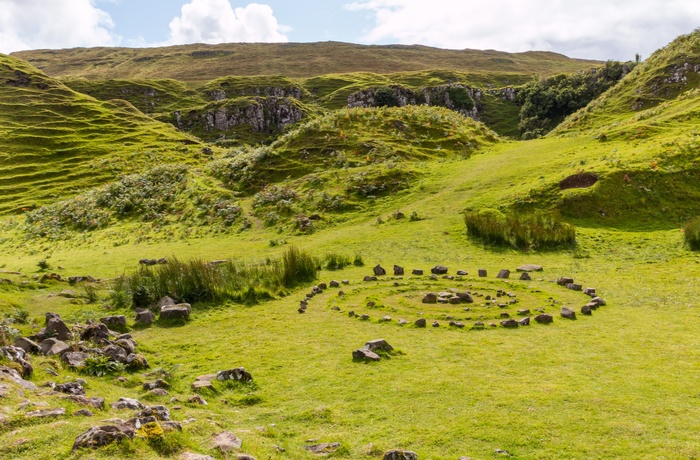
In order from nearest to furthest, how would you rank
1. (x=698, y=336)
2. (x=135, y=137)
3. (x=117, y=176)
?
(x=698, y=336)
(x=117, y=176)
(x=135, y=137)

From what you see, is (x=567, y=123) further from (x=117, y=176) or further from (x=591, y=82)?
(x=117, y=176)

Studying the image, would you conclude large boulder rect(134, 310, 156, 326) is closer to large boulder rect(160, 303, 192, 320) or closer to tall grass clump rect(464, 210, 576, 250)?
large boulder rect(160, 303, 192, 320)

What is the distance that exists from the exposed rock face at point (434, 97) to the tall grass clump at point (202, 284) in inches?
5280

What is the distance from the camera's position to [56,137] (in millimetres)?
88250

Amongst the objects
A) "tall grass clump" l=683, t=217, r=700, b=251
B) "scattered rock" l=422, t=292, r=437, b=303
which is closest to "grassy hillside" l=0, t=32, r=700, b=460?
"scattered rock" l=422, t=292, r=437, b=303

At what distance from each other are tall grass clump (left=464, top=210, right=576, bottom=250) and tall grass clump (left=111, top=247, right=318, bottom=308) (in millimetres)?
13261

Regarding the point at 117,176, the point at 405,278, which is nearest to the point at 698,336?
the point at 405,278

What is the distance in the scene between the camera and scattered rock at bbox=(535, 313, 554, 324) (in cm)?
1614

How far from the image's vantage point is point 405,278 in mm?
23078

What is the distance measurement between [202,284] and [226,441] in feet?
44.3

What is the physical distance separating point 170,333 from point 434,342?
8.90 meters

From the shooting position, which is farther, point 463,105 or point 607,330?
point 463,105

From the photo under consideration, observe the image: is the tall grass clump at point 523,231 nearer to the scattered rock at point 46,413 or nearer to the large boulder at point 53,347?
→ the large boulder at point 53,347

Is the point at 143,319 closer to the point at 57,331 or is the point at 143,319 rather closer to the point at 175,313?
the point at 175,313
